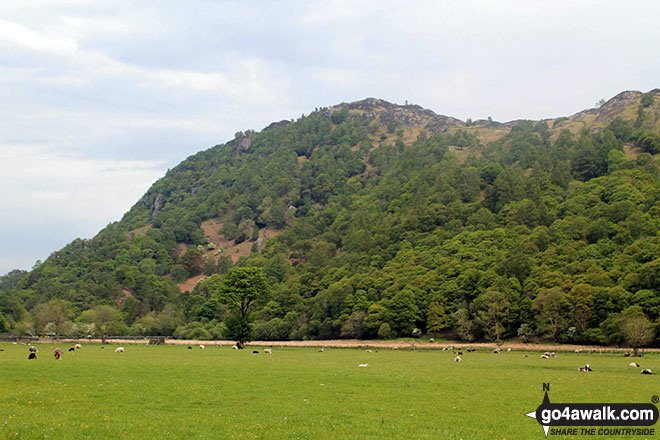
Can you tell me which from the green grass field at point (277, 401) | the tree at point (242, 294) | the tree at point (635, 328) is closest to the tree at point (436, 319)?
the tree at point (635, 328)

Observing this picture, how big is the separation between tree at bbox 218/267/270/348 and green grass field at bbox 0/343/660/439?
144ft

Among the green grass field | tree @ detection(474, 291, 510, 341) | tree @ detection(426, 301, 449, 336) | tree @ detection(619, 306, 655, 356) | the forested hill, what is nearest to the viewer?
the green grass field

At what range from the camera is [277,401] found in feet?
78.7

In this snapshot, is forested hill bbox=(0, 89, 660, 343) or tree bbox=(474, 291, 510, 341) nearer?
forested hill bbox=(0, 89, 660, 343)

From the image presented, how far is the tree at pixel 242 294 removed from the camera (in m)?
81.2

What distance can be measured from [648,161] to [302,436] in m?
183

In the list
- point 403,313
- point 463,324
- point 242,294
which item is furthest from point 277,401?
point 403,313

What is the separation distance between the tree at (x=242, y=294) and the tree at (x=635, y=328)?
54329mm

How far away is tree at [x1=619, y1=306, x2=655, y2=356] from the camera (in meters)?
68.7

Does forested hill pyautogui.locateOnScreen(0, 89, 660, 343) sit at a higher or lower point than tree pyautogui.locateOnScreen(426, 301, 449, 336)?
higher

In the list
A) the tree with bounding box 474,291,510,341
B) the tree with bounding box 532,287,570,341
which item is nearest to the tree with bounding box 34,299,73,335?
the tree with bounding box 474,291,510,341

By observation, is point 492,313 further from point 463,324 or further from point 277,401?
point 277,401

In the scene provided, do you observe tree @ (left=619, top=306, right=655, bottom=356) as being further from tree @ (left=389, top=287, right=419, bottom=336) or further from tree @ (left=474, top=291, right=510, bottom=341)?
tree @ (left=389, top=287, right=419, bottom=336)

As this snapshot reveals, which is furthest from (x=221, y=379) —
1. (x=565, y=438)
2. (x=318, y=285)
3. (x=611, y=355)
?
(x=318, y=285)
